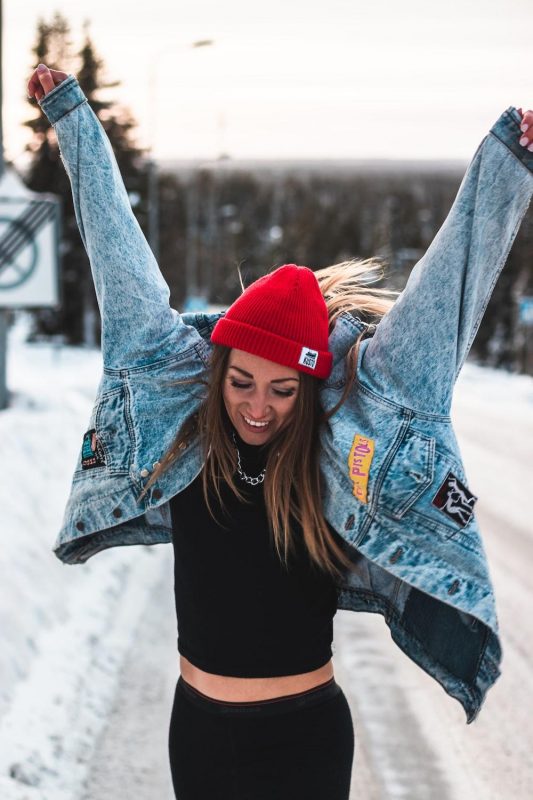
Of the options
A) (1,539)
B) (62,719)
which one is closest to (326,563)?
(62,719)

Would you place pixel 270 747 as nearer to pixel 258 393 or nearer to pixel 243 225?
pixel 258 393

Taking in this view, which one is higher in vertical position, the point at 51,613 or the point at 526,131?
the point at 526,131

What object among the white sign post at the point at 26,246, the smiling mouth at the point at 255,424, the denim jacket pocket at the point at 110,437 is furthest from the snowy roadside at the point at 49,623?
the smiling mouth at the point at 255,424

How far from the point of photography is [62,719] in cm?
402

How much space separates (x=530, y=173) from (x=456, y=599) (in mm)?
825

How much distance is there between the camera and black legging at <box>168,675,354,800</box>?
6.15 ft

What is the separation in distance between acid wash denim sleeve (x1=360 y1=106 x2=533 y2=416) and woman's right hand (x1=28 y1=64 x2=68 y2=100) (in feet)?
2.87

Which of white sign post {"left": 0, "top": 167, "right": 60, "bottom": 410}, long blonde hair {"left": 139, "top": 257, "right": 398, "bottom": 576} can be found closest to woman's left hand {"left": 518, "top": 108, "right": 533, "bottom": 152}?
long blonde hair {"left": 139, "top": 257, "right": 398, "bottom": 576}

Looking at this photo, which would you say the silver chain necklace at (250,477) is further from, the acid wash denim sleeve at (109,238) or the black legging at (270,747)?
the black legging at (270,747)

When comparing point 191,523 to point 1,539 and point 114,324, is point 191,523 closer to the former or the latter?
point 114,324

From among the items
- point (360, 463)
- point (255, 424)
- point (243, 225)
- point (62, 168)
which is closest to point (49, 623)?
point (255, 424)

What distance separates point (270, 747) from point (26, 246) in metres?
7.12

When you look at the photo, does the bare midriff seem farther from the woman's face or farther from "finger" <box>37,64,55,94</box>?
"finger" <box>37,64,55,94</box>

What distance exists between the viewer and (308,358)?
1845 mm
